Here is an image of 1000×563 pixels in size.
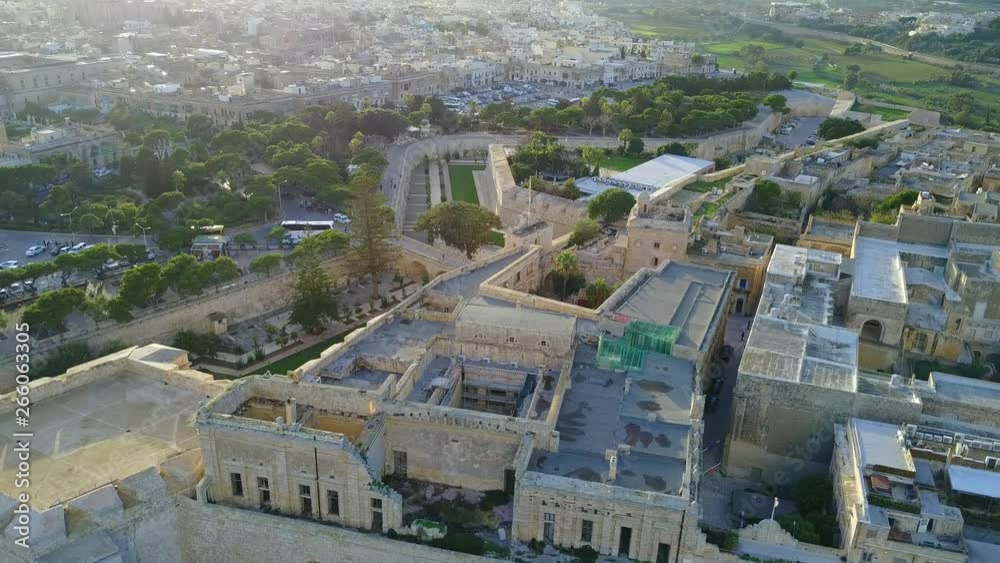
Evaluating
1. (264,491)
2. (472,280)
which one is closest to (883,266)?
(472,280)

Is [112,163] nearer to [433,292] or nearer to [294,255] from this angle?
[294,255]

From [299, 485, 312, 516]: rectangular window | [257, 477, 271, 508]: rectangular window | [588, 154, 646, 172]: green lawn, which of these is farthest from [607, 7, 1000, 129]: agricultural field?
[257, 477, 271, 508]: rectangular window

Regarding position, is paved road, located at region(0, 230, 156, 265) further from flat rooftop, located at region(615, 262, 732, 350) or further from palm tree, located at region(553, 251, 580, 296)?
flat rooftop, located at region(615, 262, 732, 350)

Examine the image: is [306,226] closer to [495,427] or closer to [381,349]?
[381,349]

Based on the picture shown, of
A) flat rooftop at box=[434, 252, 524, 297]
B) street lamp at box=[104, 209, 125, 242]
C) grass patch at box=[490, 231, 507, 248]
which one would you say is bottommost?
grass patch at box=[490, 231, 507, 248]

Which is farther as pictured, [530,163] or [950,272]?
[530,163]

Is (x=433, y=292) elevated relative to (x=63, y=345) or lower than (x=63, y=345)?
elevated

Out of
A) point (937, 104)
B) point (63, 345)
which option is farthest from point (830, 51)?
point (63, 345)
